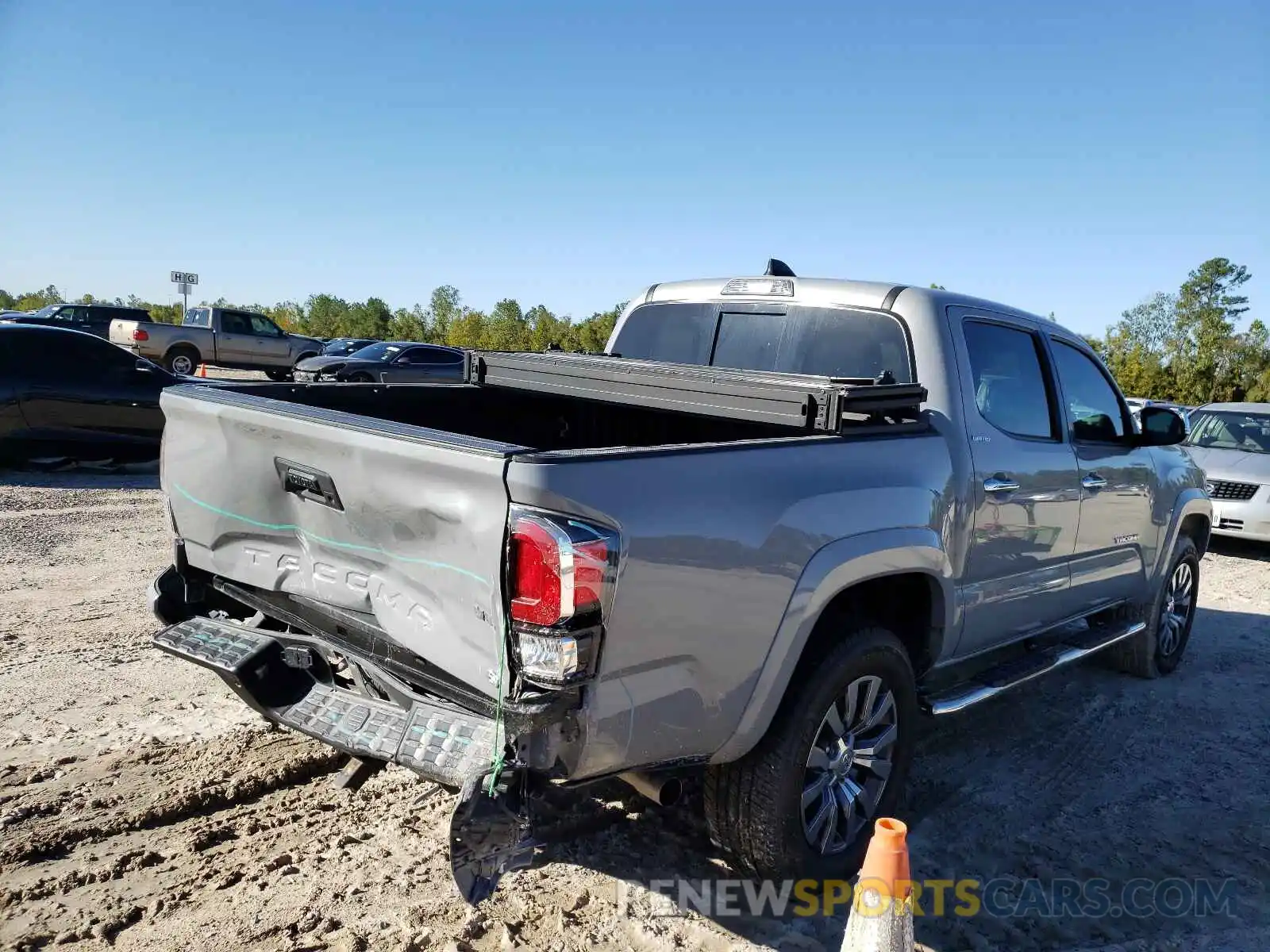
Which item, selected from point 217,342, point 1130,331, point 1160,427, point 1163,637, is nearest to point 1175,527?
point 1163,637

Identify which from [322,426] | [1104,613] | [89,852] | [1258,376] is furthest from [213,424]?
[1258,376]

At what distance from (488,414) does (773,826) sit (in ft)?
Result: 8.13

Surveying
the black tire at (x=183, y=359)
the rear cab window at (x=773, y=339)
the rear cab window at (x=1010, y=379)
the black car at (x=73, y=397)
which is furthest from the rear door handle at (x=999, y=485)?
the black tire at (x=183, y=359)

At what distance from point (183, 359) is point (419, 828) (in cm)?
2393

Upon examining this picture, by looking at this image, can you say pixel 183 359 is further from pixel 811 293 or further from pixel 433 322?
pixel 433 322

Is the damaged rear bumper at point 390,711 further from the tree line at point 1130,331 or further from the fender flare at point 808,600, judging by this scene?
the tree line at point 1130,331

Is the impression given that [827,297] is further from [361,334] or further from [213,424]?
[361,334]

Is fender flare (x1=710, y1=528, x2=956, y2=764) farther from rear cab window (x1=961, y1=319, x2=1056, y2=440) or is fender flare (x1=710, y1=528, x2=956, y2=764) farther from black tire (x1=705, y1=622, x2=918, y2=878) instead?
rear cab window (x1=961, y1=319, x2=1056, y2=440)

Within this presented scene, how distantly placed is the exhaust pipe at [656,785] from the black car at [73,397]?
8.52m

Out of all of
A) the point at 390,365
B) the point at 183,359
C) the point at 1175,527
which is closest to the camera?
the point at 1175,527

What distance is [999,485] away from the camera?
3799 millimetres

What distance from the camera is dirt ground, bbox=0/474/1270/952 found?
2.80m

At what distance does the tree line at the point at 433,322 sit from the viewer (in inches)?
1863

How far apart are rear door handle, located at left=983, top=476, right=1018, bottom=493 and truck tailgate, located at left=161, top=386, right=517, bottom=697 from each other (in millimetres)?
2273
